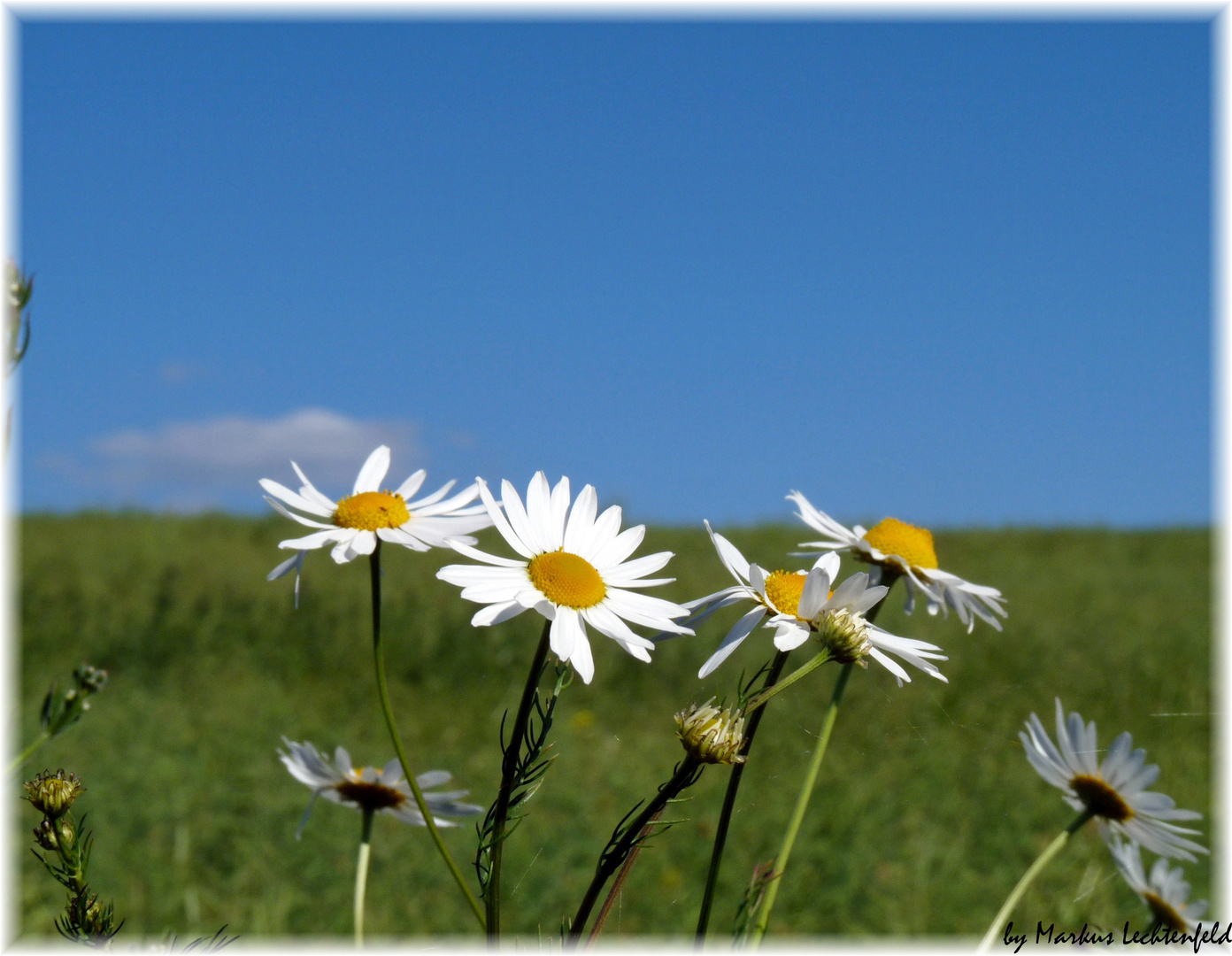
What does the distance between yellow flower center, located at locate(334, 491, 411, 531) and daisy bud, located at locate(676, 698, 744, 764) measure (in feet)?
0.65

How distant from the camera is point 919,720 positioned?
3.14 meters

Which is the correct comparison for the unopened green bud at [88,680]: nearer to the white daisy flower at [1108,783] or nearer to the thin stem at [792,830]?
the thin stem at [792,830]

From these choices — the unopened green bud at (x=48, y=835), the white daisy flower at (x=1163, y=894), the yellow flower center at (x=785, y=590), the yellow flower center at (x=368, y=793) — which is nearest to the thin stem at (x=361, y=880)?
the yellow flower center at (x=368, y=793)

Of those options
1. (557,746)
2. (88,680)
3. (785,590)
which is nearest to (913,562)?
(785,590)

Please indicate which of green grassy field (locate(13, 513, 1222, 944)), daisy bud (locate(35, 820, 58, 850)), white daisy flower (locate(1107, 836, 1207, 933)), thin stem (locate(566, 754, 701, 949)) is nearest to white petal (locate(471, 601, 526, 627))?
thin stem (locate(566, 754, 701, 949))

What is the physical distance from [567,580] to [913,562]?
0.25m

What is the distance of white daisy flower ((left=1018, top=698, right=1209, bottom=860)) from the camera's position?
561mm

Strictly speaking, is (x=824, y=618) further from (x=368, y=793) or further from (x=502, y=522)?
(x=368, y=793)

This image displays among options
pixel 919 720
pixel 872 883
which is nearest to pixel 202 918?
pixel 872 883

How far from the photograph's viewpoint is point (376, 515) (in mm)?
530

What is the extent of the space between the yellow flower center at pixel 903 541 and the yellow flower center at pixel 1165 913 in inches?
10.5

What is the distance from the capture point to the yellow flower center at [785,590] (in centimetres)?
51

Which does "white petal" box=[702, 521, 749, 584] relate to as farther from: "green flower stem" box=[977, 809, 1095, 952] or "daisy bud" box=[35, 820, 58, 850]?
"daisy bud" box=[35, 820, 58, 850]

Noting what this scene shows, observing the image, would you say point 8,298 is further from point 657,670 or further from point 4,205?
point 657,670
